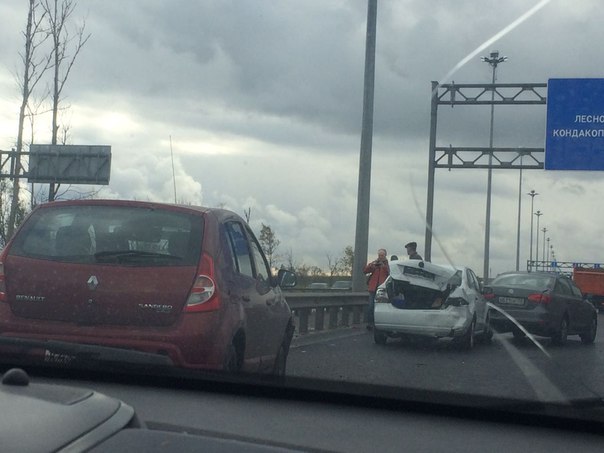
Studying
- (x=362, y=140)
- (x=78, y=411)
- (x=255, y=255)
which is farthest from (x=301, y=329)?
(x=78, y=411)

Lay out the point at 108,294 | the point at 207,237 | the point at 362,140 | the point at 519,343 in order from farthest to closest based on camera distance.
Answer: the point at 362,140, the point at 519,343, the point at 207,237, the point at 108,294

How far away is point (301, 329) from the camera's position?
1667cm

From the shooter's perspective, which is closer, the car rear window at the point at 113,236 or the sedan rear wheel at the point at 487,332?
the car rear window at the point at 113,236

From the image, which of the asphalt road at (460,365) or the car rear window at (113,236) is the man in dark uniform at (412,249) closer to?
the asphalt road at (460,365)

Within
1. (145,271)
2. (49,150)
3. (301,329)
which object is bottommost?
(301,329)

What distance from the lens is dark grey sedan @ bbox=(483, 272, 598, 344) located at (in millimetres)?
16125

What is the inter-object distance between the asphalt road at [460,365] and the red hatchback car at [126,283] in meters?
1.82

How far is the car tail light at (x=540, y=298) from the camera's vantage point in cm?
1622

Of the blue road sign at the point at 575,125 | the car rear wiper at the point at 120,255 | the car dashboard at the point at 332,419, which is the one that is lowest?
the car dashboard at the point at 332,419

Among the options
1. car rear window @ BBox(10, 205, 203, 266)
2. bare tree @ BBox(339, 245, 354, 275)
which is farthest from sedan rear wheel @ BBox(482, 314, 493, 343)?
bare tree @ BBox(339, 245, 354, 275)

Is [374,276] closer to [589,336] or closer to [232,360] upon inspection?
[589,336]

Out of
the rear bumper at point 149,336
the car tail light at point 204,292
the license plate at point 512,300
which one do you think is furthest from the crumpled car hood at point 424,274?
the rear bumper at point 149,336

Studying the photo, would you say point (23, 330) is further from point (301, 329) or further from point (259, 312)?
point (301, 329)

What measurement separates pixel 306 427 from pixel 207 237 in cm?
247
